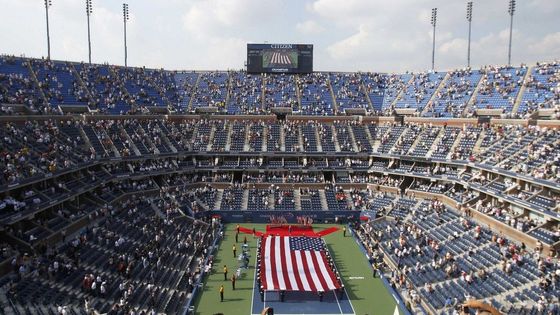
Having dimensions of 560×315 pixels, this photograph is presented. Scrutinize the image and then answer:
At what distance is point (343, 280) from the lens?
3020 cm

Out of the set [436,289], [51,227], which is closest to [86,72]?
[51,227]

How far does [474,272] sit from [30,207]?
27.5m

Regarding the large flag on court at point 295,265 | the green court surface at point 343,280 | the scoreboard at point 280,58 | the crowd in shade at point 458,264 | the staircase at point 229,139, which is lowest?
the green court surface at point 343,280

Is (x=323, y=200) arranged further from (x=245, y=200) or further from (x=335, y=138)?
(x=335, y=138)

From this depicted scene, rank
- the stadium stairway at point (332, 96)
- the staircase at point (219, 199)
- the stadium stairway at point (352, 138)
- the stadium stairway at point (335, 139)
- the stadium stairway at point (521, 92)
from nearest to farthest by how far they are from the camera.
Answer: the staircase at point (219, 199) → the stadium stairway at point (521, 92) → the stadium stairway at point (335, 139) → the stadium stairway at point (352, 138) → the stadium stairway at point (332, 96)

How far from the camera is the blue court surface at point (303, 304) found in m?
25.6

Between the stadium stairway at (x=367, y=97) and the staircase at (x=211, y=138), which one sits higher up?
the stadium stairway at (x=367, y=97)

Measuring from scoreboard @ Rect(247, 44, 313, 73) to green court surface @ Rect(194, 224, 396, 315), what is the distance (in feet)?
115

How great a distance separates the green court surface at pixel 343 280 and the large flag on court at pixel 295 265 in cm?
118

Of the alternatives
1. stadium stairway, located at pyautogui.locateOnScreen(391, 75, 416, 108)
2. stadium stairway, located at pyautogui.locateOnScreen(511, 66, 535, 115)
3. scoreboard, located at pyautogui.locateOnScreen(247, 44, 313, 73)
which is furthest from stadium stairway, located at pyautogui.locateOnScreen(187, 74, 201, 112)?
stadium stairway, located at pyautogui.locateOnScreen(511, 66, 535, 115)

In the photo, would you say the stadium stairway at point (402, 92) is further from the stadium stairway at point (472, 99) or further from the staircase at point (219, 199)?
the staircase at point (219, 199)

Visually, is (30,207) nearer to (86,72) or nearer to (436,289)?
(436,289)

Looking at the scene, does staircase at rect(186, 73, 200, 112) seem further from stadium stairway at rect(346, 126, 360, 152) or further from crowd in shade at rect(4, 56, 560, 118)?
stadium stairway at rect(346, 126, 360, 152)

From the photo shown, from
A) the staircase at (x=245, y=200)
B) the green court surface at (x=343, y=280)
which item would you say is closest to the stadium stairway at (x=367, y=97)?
the staircase at (x=245, y=200)
